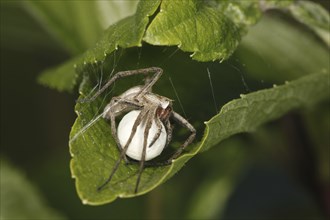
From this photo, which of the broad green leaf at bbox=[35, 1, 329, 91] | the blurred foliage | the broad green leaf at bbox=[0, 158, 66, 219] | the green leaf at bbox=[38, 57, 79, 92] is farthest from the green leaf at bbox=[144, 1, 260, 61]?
the broad green leaf at bbox=[0, 158, 66, 219]

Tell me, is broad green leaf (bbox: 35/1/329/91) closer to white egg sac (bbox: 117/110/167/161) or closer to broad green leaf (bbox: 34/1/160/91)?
broad green leaf (bbox: 34/1/160/91)

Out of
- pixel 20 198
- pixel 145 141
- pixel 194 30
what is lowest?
pixel 20 198

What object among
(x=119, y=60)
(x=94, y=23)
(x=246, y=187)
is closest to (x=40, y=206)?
(x=94, y=23)

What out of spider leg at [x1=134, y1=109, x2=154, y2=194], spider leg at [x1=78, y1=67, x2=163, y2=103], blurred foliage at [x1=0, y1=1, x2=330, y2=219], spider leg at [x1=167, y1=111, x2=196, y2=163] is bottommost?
blurred foliage at [x1=0, y1=1, x2=330, y2=219]

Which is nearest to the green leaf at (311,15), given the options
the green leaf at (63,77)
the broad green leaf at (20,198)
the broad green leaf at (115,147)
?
the broad green leaf at (115,147)

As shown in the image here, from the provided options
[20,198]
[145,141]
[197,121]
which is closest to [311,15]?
[197,121]

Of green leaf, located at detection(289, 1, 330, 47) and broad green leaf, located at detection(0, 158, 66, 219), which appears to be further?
broad green leaf, located at detection(0, 158, 66, 219)

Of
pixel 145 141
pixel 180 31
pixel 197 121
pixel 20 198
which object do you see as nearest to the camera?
pixel 180 31

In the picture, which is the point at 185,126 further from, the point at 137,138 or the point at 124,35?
the point at 124,35
